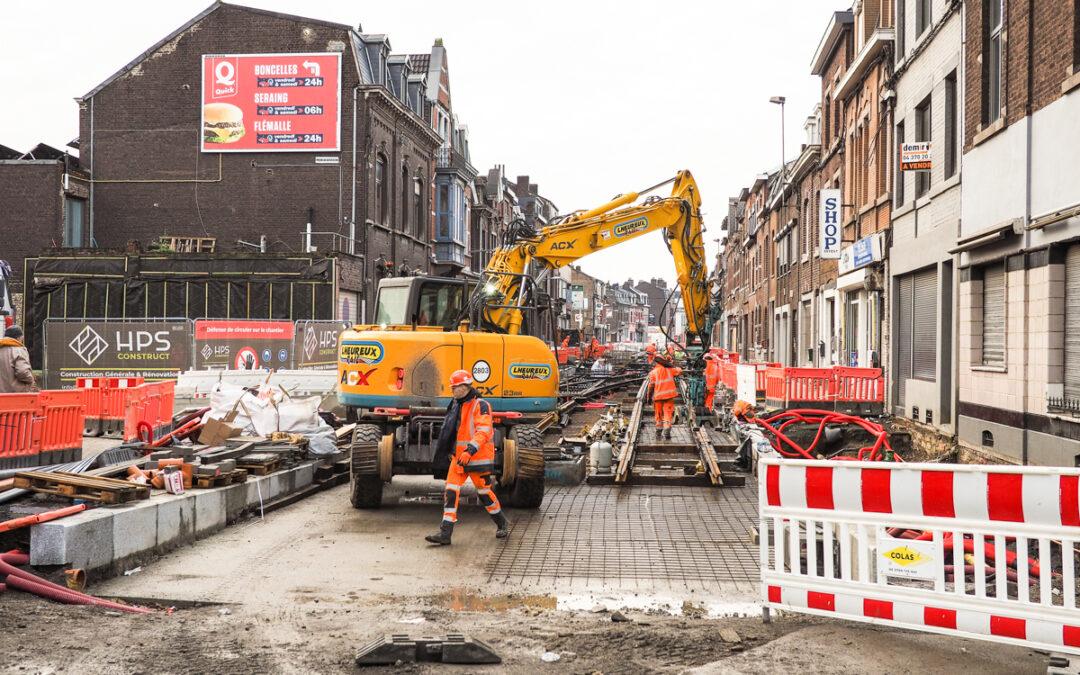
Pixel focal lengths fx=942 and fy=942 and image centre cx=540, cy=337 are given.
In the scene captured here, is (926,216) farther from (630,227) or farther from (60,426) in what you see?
(60,426)

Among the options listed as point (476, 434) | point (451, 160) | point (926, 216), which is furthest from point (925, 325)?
point (451, 160)

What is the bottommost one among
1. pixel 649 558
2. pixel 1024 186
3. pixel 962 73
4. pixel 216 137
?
pixel 649 558

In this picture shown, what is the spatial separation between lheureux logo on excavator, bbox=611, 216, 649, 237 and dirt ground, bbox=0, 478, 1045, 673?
29.2 feet

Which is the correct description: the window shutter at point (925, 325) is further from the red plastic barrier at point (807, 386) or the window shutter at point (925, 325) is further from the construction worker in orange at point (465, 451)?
the construction worker in orange at point (465, 451)

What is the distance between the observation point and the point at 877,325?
21359 millimetres

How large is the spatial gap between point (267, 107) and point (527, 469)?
27.8 m

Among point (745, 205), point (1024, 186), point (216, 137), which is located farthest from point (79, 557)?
point (745, 205)

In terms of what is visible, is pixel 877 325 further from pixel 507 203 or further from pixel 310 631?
pixel 507 203

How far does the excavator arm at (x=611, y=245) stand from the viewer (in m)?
13.0

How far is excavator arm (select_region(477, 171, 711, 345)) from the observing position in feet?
42.7

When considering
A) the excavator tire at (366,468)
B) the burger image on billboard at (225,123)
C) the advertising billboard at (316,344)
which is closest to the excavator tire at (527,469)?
the excavator tire at (366,468)

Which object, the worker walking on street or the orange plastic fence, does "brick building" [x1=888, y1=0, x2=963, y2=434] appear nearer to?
the orange plastic fence

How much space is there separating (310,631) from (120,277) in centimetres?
2922

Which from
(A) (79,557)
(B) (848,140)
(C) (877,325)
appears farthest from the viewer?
(B) (848,140)
